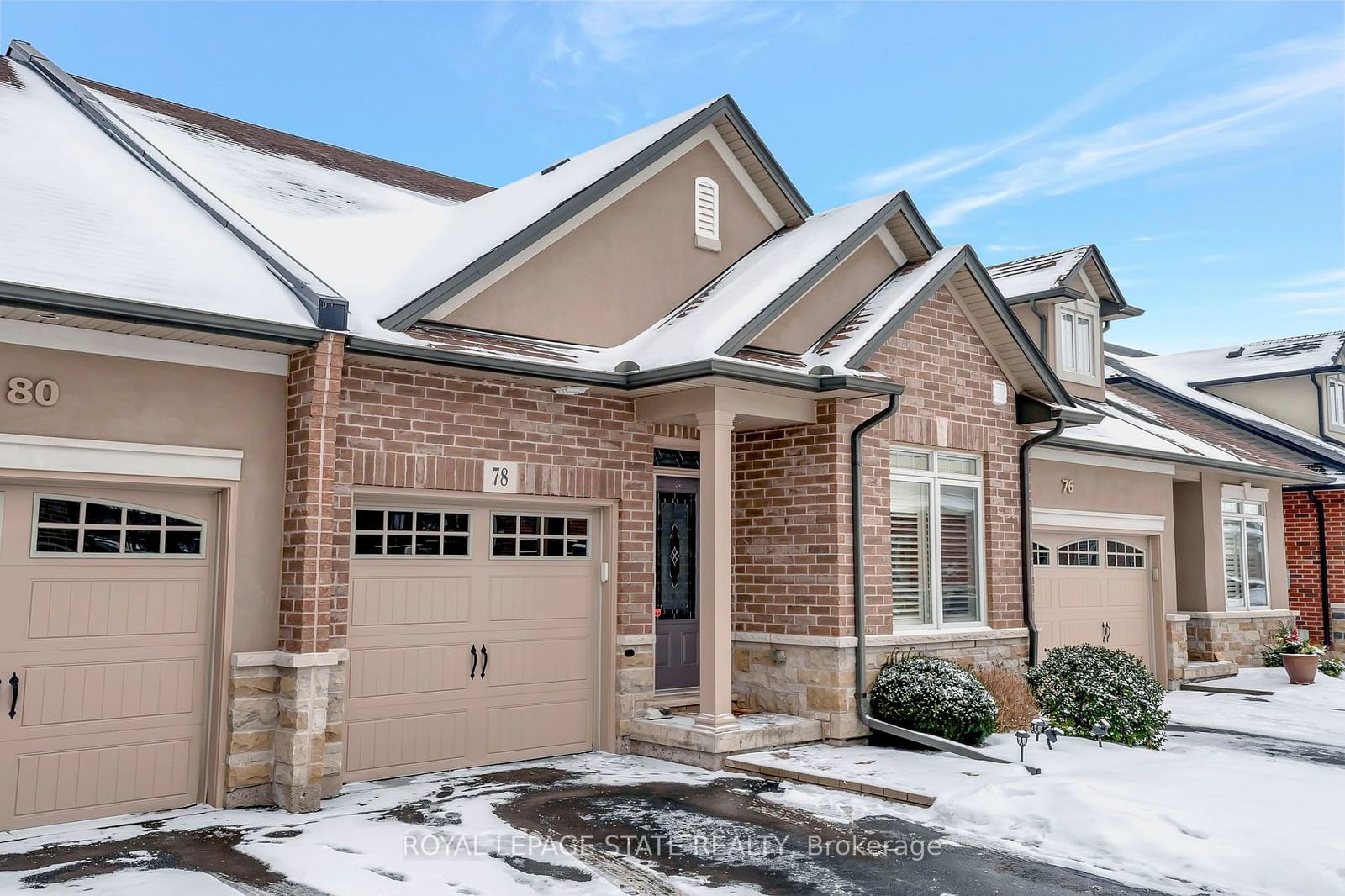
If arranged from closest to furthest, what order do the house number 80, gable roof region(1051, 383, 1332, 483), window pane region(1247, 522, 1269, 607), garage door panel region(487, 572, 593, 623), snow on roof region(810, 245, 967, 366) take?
the house number 80
garage door panel region(487, 572, 593, 623)
snow on roof region(810, 245, 967, 366)
gable roof region(1051, 383, 1332, 483)
window pane region(1247, 522, 1269, 607)

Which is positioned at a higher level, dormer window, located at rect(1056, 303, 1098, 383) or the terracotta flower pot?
dormer window, located at rect(1056, 303, 1098, 383)

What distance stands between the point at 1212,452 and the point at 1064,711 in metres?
9.00

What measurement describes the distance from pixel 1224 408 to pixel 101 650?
72.5 ft

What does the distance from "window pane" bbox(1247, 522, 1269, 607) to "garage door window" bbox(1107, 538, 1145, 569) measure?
12.4ft

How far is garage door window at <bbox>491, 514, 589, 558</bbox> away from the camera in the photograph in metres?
10.1

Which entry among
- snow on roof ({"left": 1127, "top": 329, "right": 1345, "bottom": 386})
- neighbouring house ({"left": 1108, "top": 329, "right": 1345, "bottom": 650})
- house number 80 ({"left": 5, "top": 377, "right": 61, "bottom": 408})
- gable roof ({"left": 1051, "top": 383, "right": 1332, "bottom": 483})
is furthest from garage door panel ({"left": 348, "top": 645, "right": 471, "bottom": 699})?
snow on roof ({"left": 1127, "top": 329, "right": 1345, "bottom": 386})

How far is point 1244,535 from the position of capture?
1909cm

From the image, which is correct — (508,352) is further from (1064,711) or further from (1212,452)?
(1212,452)

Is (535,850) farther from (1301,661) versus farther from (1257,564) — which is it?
(1257,564)

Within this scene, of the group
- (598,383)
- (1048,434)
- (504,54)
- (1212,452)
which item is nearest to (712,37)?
(504,54)

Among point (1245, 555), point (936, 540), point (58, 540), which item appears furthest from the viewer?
point (1245, 555)

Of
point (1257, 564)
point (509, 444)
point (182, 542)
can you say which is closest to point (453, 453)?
point (509, 444)

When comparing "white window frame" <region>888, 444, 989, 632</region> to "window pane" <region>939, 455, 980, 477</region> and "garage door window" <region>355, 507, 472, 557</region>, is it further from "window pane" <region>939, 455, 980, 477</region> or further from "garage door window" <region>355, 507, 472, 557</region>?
"garage door window" <region>355, 507, 472, 557</region>

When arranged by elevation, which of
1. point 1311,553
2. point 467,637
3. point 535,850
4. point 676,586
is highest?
point 1311,553
